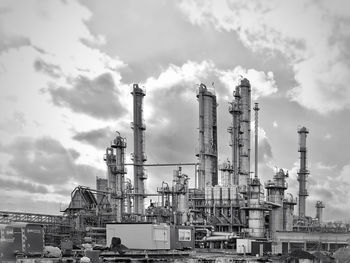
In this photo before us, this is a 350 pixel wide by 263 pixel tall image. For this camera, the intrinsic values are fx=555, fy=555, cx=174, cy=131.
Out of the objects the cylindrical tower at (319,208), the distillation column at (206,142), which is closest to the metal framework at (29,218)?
the distillation column at (206,142)

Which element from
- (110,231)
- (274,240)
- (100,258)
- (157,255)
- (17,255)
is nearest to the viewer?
(17,255)

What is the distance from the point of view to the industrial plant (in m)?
68.8

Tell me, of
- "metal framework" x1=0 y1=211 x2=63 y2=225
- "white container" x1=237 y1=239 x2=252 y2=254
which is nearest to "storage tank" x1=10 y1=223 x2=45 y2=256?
"metal framework" x1=0 y1=211 x2=63 y2=225

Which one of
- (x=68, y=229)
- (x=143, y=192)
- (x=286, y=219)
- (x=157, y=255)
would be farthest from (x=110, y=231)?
(x=286, y=219)

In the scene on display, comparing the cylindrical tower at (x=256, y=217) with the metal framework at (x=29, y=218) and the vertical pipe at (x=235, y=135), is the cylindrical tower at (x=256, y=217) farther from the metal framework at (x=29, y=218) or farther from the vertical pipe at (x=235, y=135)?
the metal framework at (x=29, y=218)

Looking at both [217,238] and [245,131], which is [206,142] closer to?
[245,131]

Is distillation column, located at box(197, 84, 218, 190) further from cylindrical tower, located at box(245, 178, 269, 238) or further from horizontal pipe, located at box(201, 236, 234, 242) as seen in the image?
horizontal pipe, located at box(201, 236, 234, 242)

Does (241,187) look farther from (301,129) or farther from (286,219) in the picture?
(301,129)

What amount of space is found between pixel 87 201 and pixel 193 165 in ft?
64.0

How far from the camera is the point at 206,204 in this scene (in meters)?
83.4

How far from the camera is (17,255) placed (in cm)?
4128

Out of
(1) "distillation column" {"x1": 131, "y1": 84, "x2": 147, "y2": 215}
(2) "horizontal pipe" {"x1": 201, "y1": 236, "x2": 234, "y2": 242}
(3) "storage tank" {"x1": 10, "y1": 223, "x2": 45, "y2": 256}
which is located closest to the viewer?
(3) "storage tank" {"x1": 10, "y1": 223, "x2": 45, "y2": 256}

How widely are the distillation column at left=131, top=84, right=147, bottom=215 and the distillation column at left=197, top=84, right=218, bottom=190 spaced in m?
9.25

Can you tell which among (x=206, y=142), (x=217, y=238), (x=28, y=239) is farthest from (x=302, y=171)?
(x=28, y=239)
